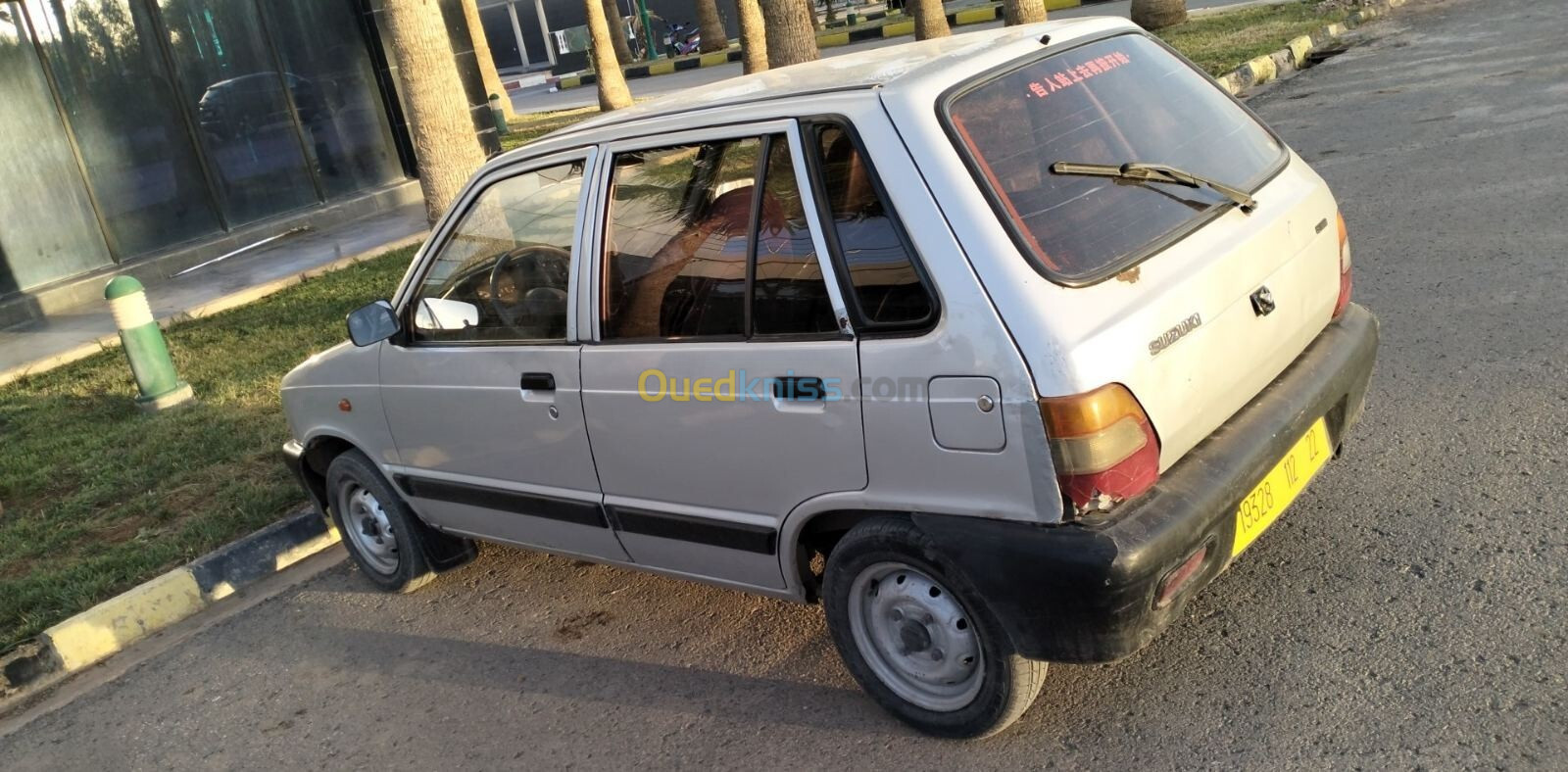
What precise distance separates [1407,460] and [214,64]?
13.1m

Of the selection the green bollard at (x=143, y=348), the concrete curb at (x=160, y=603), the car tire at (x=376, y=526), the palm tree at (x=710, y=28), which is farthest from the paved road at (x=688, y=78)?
the car tire at (x=376, y=526)

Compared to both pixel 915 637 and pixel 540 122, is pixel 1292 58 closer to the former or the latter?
pixel 915 637

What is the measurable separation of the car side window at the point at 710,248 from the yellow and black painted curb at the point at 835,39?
49.1 ft

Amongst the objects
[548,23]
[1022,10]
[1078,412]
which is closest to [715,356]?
[1078,412]

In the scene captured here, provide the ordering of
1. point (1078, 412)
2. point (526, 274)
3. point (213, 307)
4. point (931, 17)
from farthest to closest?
1. point (931, 17)
2. point (213, 307)
3. point (526, 274)
4. point (1078, 412)

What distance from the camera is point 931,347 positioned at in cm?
280

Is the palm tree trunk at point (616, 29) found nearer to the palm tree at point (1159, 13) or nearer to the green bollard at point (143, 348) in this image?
the palm tree at point (1159, 13)

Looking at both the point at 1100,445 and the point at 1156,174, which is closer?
the point at 1100,445

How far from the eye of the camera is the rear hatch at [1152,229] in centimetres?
279

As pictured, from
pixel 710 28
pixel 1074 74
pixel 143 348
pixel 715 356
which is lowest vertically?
pixel 143 348

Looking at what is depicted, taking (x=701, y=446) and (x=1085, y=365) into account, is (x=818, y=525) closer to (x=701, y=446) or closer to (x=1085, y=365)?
(x=701, y=446)

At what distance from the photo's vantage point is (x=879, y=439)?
9.64 ft

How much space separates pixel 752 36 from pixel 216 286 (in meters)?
6.72

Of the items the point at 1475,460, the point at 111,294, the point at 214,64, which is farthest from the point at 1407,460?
the point at 214,64
